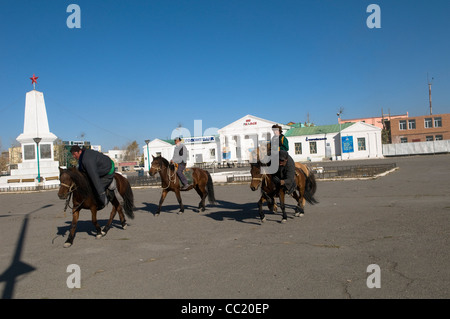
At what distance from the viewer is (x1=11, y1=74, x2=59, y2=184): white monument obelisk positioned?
31.9m

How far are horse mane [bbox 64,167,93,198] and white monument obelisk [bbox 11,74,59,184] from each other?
25744 mm

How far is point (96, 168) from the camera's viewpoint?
8.70 meters

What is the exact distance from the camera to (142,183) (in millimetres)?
29516

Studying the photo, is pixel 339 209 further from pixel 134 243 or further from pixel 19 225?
pixel 19 225

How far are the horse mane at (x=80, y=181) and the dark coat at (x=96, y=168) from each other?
15cm

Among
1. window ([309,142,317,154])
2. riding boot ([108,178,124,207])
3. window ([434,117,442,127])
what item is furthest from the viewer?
window ([434,117,442,127])

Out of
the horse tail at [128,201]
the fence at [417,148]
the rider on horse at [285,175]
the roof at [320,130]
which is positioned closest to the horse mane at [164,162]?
the horse tail at [128,201]

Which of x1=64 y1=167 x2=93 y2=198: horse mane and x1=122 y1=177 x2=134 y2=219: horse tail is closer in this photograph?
x1=64 y1=167 x2=93 y2=198: horse mane

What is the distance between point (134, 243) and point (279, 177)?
13.7 feet

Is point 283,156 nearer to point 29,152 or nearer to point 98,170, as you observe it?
point 98,170

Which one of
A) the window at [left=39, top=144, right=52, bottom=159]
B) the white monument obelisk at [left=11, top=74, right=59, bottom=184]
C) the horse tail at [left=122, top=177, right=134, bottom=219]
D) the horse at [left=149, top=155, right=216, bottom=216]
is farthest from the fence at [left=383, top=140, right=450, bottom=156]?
the horse tail at [left=122, top=177, right=134, bottom=219]

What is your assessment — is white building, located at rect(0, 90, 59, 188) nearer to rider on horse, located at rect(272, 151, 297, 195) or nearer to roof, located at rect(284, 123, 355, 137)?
rider on horse, located at rect(272, 151, 297, 195)

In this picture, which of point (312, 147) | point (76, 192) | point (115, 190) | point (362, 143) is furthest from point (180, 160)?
point (312, 147)
